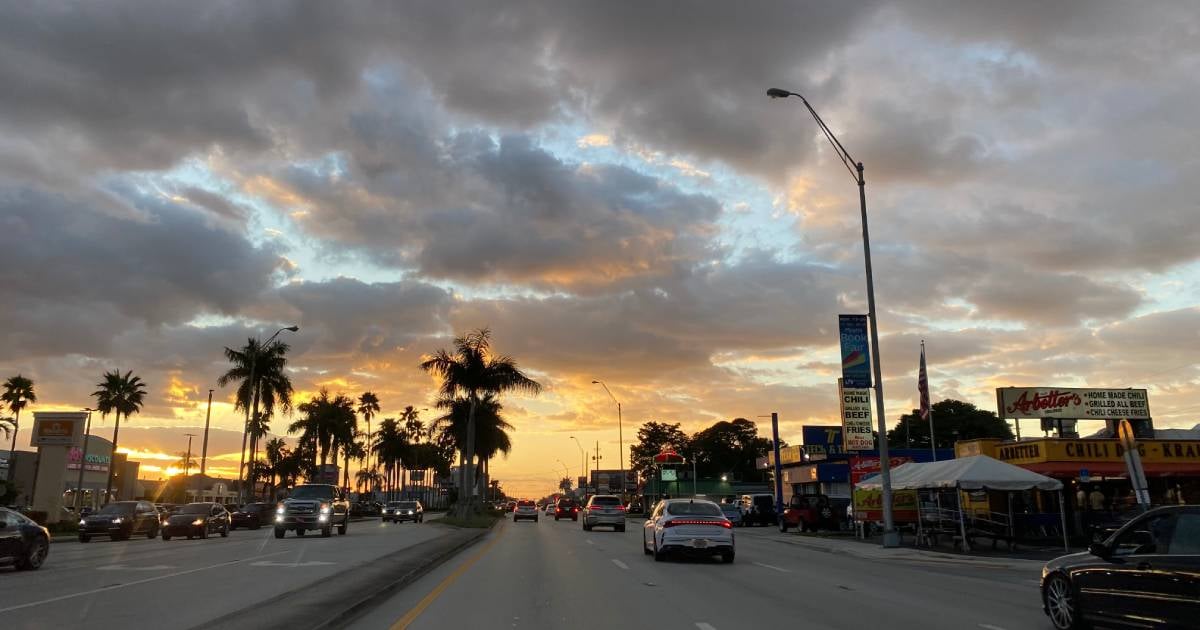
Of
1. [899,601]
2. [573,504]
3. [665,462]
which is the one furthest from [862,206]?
[665,462]

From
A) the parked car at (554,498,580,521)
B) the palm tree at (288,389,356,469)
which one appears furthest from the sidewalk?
the palm tree at (288,389,356,469)

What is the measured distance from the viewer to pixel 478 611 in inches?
466

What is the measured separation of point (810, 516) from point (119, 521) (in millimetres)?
32042

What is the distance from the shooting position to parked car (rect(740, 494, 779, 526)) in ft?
183

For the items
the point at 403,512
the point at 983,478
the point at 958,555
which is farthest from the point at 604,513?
the point at 403,512

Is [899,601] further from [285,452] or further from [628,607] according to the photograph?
[285,452]

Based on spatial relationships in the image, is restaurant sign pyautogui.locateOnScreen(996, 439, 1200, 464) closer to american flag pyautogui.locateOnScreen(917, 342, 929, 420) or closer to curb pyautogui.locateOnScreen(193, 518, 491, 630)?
american flag pyautogui.locateOnScreen(917, 342, 929, 420)

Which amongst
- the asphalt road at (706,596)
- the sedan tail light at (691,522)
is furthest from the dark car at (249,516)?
the sedan tail light at (691,522)

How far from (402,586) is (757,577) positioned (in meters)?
7.13

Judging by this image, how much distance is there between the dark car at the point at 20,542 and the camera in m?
18.5

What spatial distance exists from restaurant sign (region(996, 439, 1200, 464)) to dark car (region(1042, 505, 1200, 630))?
30699 millimetres

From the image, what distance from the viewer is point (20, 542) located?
62.0 ft

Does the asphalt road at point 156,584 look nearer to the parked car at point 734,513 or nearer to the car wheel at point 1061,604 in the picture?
the car wheel at point 1061,604

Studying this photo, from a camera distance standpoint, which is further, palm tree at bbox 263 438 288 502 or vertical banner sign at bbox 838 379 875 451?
palm tree at bbox 263 438 288 502
